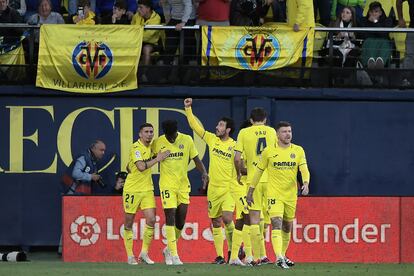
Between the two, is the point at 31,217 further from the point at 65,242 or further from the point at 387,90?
the point at 387,90

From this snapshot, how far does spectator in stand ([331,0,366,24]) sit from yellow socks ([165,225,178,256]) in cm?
599

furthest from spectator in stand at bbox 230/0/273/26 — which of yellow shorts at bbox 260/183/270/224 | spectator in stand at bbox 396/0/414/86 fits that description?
yellow shorts at bbox 260/183/270/224

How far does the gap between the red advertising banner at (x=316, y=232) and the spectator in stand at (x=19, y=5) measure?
3991 mm

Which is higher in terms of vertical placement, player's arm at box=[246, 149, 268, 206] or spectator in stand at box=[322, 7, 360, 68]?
spectator in stand at box=[322, 7, 360, 68]

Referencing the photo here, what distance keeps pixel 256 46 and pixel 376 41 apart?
212 cm

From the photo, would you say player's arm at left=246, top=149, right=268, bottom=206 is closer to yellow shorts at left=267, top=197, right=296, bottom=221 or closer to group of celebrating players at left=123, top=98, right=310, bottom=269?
group of celebrating players at left=123, top=98, right=310, bottom=269

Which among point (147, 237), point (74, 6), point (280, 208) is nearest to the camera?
point (280, 208)

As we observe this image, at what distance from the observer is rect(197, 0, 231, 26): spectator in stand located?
73.0ft

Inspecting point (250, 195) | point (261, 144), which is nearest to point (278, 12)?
point (261, 144)

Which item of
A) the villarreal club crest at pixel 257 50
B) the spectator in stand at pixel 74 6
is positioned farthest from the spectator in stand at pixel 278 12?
the spectator in stand at pixel 74 6

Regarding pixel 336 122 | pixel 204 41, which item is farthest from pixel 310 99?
pixel 204 41

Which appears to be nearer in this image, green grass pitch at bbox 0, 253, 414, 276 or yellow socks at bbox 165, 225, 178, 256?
green grass pitch at bbox 0, 253, 414, 276

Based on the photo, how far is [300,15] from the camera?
21.9 meters

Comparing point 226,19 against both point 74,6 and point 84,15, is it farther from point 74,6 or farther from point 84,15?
point 74,6
